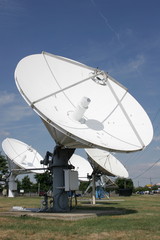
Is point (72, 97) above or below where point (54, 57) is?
below

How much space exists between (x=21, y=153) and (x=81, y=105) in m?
32.2

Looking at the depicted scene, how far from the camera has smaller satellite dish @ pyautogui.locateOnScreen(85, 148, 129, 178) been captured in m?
34.6

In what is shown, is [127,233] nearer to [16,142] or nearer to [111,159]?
[111,159]

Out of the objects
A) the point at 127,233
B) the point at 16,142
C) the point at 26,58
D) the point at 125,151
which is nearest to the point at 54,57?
the point at 26,58

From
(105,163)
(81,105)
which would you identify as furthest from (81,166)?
(81,105)

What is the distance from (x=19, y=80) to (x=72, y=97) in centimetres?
447

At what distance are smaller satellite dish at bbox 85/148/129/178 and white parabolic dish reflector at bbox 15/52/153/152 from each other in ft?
44.9

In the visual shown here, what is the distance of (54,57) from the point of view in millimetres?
21156

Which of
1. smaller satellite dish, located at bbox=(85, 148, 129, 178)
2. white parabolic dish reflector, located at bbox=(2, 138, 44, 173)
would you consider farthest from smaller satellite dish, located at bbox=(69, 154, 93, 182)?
smaller satellite dish, located at bbox=(85, 148, 129, 178)

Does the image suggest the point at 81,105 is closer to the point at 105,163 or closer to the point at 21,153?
the point at 105,163

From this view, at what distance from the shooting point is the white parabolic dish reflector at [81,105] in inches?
651

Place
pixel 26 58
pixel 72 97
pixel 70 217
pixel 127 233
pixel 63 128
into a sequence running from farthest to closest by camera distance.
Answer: pixel 72 97 → pixel 26 58 → pixel 70 217 → pixel 63 128 → pixel 127 233

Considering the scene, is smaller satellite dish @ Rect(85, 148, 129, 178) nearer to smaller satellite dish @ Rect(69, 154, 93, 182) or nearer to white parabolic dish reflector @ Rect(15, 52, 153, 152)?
smaller satellite dish @ Rect(69, 154, 93, 182)

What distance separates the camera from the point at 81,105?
60.1 feet
